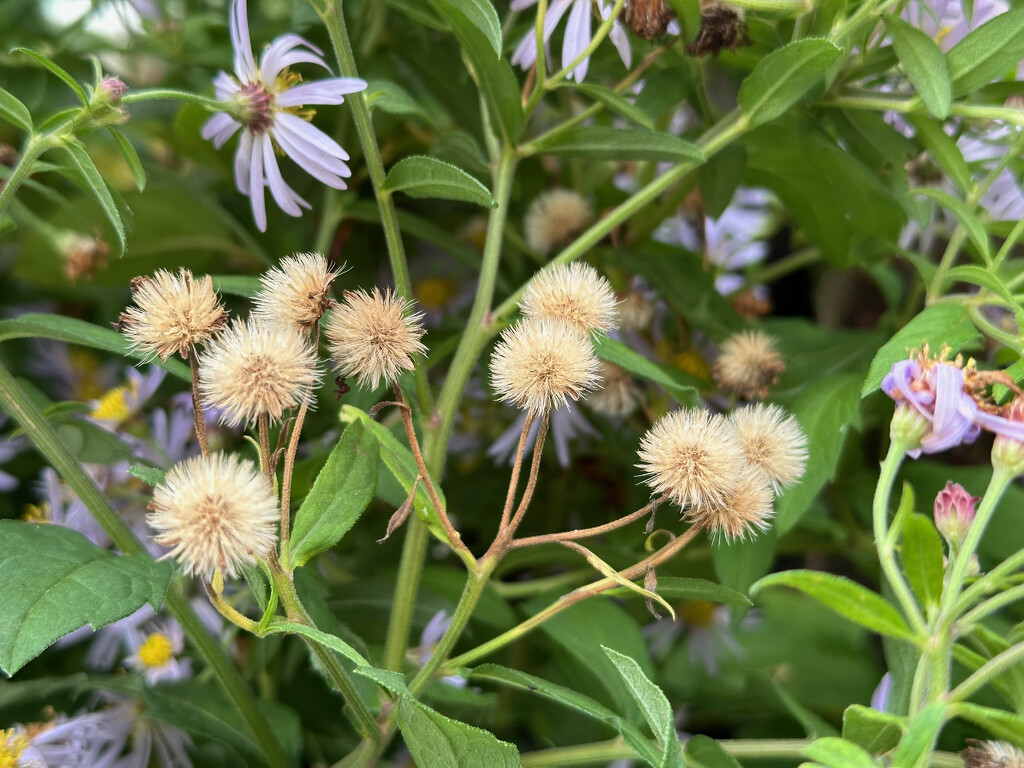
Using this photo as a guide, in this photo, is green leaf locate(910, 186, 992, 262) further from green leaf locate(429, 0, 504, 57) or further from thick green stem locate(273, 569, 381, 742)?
thick green stem locate(273, 569, 381, 742)

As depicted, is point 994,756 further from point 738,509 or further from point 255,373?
point 255,373

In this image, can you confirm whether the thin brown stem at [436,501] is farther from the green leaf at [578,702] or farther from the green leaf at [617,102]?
the green leaf at [617,102]

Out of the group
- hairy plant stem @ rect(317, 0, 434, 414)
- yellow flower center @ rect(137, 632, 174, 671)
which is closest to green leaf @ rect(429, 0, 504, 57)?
hairy plant stem @ rect(317, 0, 434, 414)

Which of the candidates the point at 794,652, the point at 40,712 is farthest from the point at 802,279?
the point at 40,712

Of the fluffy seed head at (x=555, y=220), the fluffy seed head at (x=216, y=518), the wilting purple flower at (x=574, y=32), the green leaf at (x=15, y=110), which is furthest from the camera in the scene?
the fluffy seed head at (x=555, y=220)

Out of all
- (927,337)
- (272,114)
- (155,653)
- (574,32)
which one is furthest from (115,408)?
(927,337)

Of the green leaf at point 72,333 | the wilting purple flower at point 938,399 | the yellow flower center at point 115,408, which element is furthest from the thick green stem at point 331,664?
A: the yellow flower center at point 115,408
